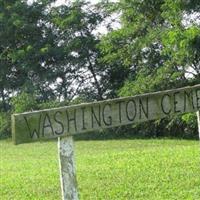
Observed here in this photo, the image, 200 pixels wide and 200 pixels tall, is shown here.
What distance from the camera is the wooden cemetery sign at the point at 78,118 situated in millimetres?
3668

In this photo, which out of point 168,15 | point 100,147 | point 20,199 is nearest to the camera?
point 20,199

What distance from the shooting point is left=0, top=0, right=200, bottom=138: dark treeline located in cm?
2202

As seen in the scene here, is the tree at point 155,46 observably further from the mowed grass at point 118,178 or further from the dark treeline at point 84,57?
the mowed grass at point 118,178

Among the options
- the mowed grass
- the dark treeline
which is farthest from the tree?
the mowed grass

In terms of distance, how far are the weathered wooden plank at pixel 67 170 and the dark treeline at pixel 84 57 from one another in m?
17.3

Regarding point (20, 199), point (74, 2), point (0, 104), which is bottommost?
point (20, 199)

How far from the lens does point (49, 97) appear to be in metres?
27.5

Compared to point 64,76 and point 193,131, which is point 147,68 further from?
point 64,76

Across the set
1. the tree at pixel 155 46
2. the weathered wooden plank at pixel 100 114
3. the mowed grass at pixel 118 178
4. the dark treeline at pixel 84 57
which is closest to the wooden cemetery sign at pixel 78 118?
the weathered wooden plank at pixel 100 114

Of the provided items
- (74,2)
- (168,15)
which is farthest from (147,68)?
(74,2)

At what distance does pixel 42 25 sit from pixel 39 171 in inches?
715

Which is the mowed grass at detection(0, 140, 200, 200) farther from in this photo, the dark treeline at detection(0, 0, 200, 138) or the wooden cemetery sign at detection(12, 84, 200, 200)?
the dark treeline at detection(0, 0, 200, 138)

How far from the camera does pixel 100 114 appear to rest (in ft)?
12.8

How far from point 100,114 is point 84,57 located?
23.3 metres
